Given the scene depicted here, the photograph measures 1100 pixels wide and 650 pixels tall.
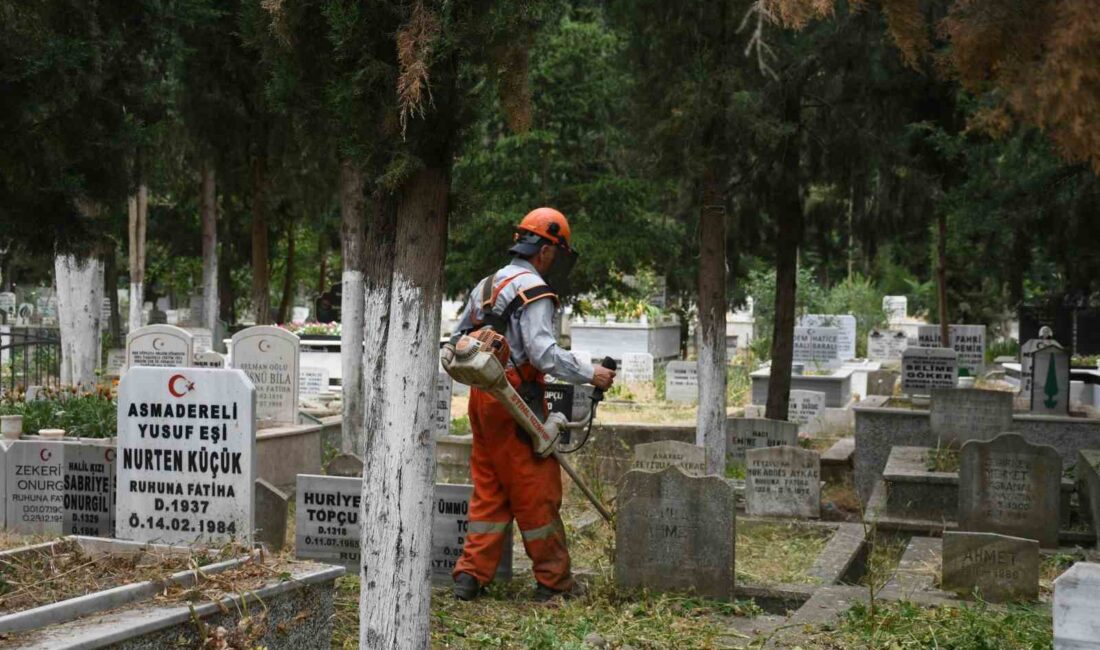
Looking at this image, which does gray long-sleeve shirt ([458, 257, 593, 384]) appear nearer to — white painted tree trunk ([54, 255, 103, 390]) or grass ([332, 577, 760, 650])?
grass ([332, 577, 760, 650])

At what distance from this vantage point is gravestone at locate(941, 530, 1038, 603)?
721cm

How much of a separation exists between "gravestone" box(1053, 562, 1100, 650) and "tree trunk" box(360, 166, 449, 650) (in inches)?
91.2

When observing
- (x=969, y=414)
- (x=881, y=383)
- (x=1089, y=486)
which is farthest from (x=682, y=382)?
(x=1089, y=486)

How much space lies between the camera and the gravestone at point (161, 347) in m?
12.9

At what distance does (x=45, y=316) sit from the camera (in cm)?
3422

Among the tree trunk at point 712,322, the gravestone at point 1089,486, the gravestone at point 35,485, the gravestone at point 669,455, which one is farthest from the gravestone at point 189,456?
the tree trunk at point 712,322

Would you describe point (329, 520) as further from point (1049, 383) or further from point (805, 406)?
point (805, 406)

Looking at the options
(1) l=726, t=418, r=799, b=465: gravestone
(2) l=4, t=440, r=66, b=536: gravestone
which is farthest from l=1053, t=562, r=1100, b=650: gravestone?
(1) l=726, t=418, r=799, b=465: gravestone

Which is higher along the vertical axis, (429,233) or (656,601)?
(429,233)

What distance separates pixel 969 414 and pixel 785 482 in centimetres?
198

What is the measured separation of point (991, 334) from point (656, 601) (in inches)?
1096

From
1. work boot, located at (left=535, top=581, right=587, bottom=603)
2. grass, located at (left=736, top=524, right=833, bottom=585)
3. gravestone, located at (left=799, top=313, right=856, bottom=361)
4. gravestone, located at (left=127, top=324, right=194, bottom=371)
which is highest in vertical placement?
gravestone, located at (left=799, top=313, right=856, bottom=361)

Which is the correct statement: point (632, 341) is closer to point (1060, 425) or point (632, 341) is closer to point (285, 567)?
point (1060, 425)

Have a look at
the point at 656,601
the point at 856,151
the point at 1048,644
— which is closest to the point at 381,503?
the point at 656,601
